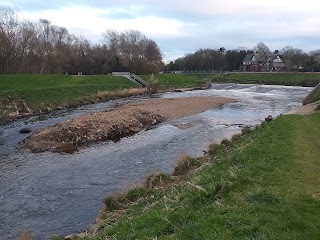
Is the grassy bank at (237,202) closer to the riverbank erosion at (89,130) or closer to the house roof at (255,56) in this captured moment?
the riverbank erosion at (89,130)

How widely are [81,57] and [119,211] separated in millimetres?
87199

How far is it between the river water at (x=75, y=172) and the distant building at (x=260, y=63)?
409 ft

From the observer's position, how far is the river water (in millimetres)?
12570

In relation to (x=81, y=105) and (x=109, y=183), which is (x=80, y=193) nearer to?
(x=109, y=183)

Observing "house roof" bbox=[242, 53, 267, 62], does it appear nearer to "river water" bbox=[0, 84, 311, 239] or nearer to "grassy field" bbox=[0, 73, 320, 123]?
"grassy field" bbox=[0, 73, 320, 123]

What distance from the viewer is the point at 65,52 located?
85.1 meters

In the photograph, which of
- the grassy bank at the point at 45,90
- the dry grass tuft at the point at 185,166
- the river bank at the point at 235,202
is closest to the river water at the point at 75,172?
the dry grass tuft at the point at 185,166

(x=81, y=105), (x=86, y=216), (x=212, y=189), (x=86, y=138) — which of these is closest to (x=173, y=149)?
(x=86, y=138)

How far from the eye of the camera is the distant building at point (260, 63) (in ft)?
489

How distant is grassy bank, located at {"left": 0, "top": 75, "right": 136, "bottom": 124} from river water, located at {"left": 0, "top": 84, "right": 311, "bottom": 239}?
10.7m

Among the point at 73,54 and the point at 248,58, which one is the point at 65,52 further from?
the point at 248,58

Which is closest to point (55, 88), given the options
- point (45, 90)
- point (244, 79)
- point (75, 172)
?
point (45, 90)

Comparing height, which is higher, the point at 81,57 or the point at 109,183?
the point at 81,57

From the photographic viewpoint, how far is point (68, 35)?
96562 mm
